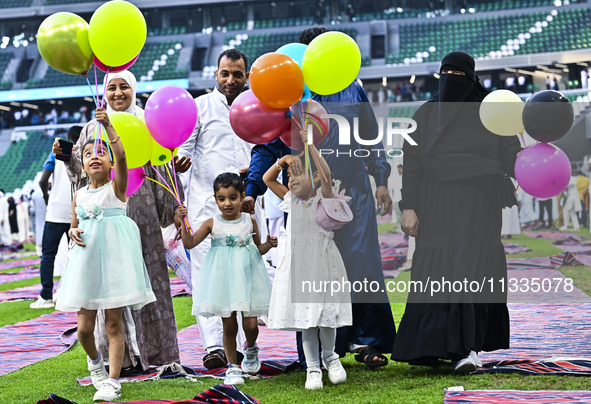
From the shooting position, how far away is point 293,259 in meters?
2.88

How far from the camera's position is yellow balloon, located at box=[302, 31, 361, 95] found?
2744 millimetres

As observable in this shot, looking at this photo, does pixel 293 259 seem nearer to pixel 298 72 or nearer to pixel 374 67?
pixel 298 72

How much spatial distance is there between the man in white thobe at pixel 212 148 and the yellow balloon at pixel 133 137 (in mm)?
542

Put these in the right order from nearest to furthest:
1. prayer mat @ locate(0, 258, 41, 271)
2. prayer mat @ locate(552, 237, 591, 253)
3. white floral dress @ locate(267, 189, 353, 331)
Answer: white floral dress @ locate(267, 189, 353, 331), prayer mat @ locate(552, 237, 591, 253), prayer mat @ locate(0, 258, 41, 271)

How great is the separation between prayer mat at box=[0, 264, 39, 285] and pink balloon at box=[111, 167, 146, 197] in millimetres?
6394

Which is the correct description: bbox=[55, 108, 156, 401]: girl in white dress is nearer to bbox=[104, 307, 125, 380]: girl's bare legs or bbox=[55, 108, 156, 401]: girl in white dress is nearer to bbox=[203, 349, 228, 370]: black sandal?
bbox=[104, 307, 125, 380]: girl's bare legs

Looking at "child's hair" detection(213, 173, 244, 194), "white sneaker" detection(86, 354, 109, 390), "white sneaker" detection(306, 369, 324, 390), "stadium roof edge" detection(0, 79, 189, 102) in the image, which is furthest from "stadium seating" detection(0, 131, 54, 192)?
"white sneaker" detection(306, 369, 324, 390)

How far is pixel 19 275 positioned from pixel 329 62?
8155mm

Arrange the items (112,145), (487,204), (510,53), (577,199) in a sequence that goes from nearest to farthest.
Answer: (112,145), (487,204), (577,199), (510,53)

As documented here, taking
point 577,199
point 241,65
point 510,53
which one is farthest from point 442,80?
point 510,53

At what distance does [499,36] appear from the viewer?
23781mm

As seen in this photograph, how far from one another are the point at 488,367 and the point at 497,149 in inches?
38.5

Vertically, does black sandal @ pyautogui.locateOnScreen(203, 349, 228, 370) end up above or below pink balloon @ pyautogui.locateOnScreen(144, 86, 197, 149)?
below

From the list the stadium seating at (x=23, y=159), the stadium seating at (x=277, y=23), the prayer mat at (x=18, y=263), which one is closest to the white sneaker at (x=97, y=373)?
the prayer mat at (x=18, y=263)
